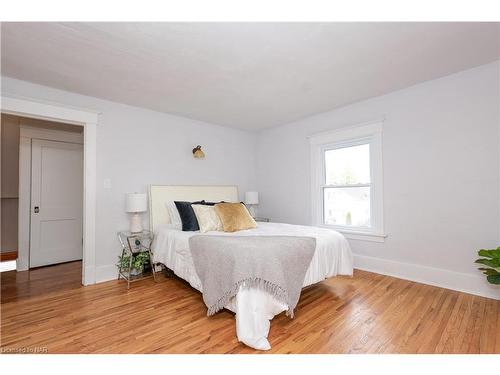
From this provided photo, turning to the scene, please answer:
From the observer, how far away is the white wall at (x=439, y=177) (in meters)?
2.52

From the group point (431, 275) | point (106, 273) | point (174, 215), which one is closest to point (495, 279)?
point (431, 275)

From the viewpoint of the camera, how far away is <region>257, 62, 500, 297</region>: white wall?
2523 mm

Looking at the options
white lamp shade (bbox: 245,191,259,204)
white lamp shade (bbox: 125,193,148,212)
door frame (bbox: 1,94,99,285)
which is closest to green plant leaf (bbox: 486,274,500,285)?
white lamp shade (bbox: 245,191,259,204)

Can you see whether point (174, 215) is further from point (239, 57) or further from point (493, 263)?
point (493, 263)

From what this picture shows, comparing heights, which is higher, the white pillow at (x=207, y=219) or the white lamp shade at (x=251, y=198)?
the white lamp shade at (x=251, y=198)

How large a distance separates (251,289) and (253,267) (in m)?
0.17

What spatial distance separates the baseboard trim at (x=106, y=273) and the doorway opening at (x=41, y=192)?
148 centimetres

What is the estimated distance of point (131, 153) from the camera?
3.46 m

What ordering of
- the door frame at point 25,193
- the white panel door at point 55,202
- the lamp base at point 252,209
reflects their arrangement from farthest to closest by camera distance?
the lamp base at point 252,209, the white panel door at point 55,202, the door frame at point 25,193

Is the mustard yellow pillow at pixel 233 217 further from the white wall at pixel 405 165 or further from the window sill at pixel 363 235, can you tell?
the window sill at pixel 363 235

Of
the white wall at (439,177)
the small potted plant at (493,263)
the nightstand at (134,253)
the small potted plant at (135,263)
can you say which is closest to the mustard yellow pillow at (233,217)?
the nightstand at (134,253)

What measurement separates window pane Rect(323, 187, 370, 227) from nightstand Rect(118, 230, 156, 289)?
2.84 m

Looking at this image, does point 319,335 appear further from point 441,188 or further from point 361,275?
point 441,188

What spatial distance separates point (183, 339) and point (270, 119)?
3.52 m
